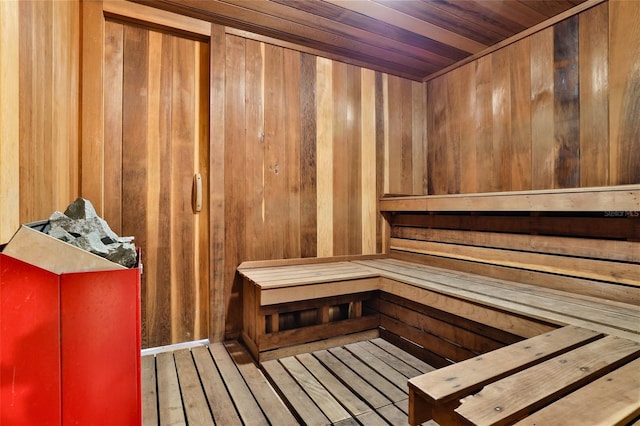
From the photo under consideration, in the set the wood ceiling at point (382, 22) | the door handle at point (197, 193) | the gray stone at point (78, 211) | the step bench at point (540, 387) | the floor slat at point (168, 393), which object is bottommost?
the floor slat at point (168, 393)

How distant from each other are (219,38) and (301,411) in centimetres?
241

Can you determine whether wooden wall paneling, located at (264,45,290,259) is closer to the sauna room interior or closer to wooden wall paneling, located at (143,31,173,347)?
the sauna room interior

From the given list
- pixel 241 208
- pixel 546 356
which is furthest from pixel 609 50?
pixel 241 208

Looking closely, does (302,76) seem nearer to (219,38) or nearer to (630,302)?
(219,38)

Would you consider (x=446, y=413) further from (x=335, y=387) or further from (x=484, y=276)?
(x=484, y=276)

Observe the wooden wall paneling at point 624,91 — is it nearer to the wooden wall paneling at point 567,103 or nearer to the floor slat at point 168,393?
the wooden wall paneling at point 567,103

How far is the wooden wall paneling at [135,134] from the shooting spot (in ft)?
6.89

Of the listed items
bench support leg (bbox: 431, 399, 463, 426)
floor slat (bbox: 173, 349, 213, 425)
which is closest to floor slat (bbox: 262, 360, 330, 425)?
floor slat (bbox: 173, 349, 213, 425)

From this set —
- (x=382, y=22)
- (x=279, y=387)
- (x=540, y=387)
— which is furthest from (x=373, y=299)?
(x=382, y=22)

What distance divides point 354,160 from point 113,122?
183 centimetres

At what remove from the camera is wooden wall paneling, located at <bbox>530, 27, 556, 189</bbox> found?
2238 mm

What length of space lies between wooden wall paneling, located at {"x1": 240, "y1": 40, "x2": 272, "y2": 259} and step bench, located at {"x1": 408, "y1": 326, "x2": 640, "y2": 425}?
1712 mm

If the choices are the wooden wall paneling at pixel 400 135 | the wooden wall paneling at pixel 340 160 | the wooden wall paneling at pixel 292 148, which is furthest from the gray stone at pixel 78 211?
the wooden wall paneling at pixel 400 135

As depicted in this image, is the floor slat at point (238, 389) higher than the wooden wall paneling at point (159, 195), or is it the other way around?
the wooden wall paneling at point (159, 195)
